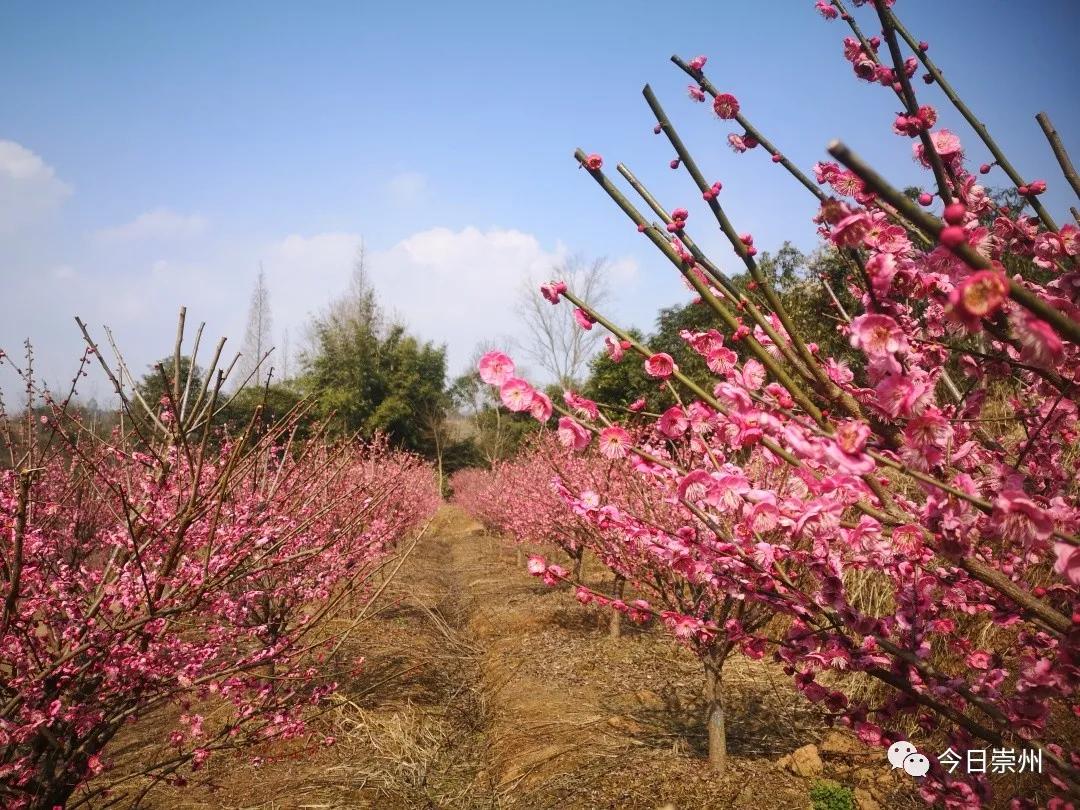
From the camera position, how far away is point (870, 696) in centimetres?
A: 471

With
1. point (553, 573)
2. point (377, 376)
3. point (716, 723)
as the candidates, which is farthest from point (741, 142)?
point (377, 376)

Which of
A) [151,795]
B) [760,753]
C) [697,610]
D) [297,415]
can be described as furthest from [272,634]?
[760,753]

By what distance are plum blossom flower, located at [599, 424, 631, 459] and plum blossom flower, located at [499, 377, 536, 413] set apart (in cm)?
26

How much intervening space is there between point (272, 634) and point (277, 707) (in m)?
2.90

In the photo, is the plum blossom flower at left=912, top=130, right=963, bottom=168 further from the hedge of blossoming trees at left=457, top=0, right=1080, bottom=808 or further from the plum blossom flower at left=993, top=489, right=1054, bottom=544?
the plum blossom flower at left=993, top=489, right=1054, bottom=544

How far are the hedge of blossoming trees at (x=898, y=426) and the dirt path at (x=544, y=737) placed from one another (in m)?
1.91

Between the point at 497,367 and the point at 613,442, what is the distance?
0.42 metres

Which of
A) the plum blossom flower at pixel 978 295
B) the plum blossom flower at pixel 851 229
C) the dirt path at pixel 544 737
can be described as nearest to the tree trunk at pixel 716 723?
the dirt path at pixel 544 737

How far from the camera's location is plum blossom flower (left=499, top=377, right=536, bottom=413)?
1.54m

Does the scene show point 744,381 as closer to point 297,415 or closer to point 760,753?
point 297,415

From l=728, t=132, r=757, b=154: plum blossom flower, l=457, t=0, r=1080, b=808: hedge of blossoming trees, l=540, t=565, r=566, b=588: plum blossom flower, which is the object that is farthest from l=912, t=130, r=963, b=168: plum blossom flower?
l=540, t=565, r=566, b=588: plum blossom flower

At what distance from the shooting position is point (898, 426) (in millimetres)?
1371

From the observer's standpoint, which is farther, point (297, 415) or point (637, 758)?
point (637, 758)

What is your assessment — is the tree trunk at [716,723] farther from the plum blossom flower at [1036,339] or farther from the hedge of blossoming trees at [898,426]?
the plum blossom flower at [1036,339]
